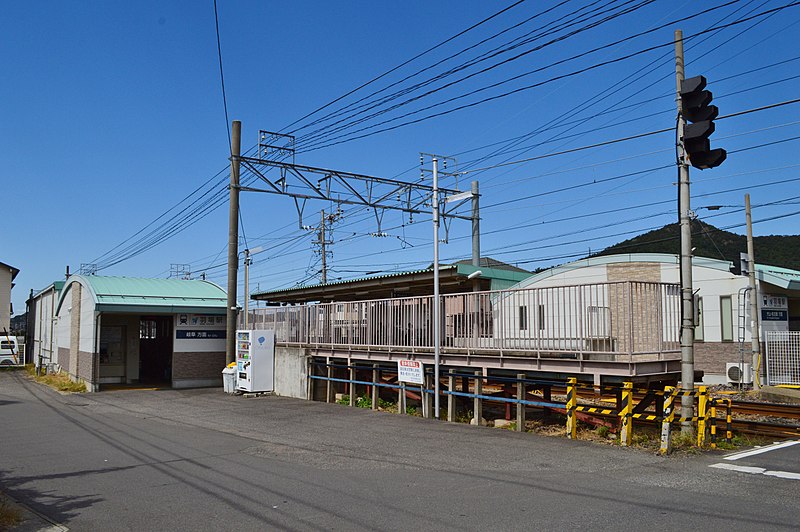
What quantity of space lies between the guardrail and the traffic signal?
3897mm

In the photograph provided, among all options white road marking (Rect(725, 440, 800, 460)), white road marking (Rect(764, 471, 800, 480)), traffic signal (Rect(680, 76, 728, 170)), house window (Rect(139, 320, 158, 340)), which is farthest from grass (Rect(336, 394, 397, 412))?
house window (Rect(139, 320, 158, 340))

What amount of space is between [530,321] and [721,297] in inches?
643

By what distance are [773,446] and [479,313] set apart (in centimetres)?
622

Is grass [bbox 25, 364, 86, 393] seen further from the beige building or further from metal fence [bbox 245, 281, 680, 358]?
the beige building

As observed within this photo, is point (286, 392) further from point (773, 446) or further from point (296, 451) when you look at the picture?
point (773, 446)

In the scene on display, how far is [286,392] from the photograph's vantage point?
70.5ft

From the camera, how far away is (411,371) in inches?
634

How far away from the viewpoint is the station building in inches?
985

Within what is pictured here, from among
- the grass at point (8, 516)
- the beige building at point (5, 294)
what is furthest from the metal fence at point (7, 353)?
the grass at point (8, 516)

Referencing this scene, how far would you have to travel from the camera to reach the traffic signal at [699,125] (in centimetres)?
980

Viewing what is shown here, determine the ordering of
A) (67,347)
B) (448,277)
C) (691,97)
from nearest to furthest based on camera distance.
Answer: (691,97)
(448,277)
(67,347)

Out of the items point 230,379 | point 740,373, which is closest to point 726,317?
point 740,373

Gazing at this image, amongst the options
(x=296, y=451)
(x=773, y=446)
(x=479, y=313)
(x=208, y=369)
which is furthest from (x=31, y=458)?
(x=208, y=369)

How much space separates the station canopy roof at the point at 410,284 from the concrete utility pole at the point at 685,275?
6.28 metres
